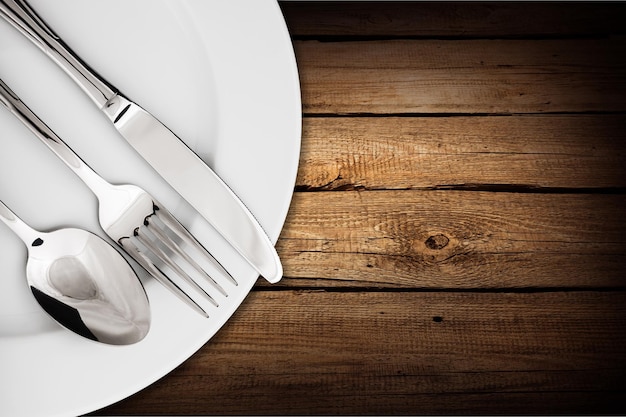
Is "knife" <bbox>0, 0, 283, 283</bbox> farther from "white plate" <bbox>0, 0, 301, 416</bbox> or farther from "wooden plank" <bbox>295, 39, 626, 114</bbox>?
"wooden plank" <bbox>295, 39, 626, 114</bbox>

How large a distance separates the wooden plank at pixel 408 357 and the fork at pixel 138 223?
65 mm

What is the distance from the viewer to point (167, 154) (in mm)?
352

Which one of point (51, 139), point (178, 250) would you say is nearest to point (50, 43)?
point (51, 139)

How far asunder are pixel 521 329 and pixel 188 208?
0.25m

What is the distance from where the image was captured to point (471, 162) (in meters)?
0.41

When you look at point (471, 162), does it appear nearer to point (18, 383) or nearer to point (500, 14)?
point (500, 14)

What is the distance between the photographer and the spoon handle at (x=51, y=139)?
13.7 inches

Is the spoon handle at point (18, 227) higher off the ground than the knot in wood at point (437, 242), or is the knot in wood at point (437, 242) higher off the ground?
the spoon handle at point (18, 227)

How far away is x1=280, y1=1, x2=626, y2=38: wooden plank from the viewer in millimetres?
440

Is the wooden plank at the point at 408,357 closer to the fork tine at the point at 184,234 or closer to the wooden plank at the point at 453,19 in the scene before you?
the fork tine at the point at 184,234

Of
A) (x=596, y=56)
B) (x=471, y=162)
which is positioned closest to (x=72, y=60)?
(x=471, y=162)

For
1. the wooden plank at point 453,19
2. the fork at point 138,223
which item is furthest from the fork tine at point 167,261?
the wooden plank at point 453,19

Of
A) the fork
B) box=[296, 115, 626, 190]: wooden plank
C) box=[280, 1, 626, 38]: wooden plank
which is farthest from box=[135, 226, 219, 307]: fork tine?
box=[280, 1, 626, 38]: wooden plank

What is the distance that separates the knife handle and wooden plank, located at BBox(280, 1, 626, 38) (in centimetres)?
17
